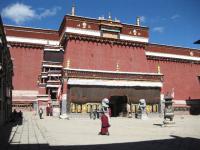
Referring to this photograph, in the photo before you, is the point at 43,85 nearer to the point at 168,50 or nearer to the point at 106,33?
the point at 106,33

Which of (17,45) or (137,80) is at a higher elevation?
(17,45)

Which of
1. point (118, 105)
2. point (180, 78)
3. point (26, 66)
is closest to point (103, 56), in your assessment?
point (118, 105)

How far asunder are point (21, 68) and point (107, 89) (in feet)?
45.9

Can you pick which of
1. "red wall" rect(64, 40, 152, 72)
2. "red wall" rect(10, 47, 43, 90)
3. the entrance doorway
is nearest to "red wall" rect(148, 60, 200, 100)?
"red wall" rect(64, 40, 152, 72)

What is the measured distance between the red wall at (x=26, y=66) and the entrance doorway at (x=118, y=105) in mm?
11480

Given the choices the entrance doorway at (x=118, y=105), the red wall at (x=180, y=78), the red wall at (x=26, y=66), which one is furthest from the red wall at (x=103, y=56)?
the red wall at (x=26, y=66)

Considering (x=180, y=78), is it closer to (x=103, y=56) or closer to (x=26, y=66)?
(x=103, y=56)

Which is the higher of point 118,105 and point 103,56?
point 103,56

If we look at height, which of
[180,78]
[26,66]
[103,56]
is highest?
[103,56]

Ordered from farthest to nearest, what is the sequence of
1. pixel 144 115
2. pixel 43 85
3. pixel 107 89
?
pixel 43 85, pixel 107 89, pixel 144 115

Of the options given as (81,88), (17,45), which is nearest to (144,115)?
(81,88)

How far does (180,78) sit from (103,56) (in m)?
15.4

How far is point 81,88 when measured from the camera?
109ft

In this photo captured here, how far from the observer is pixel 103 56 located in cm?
4100
